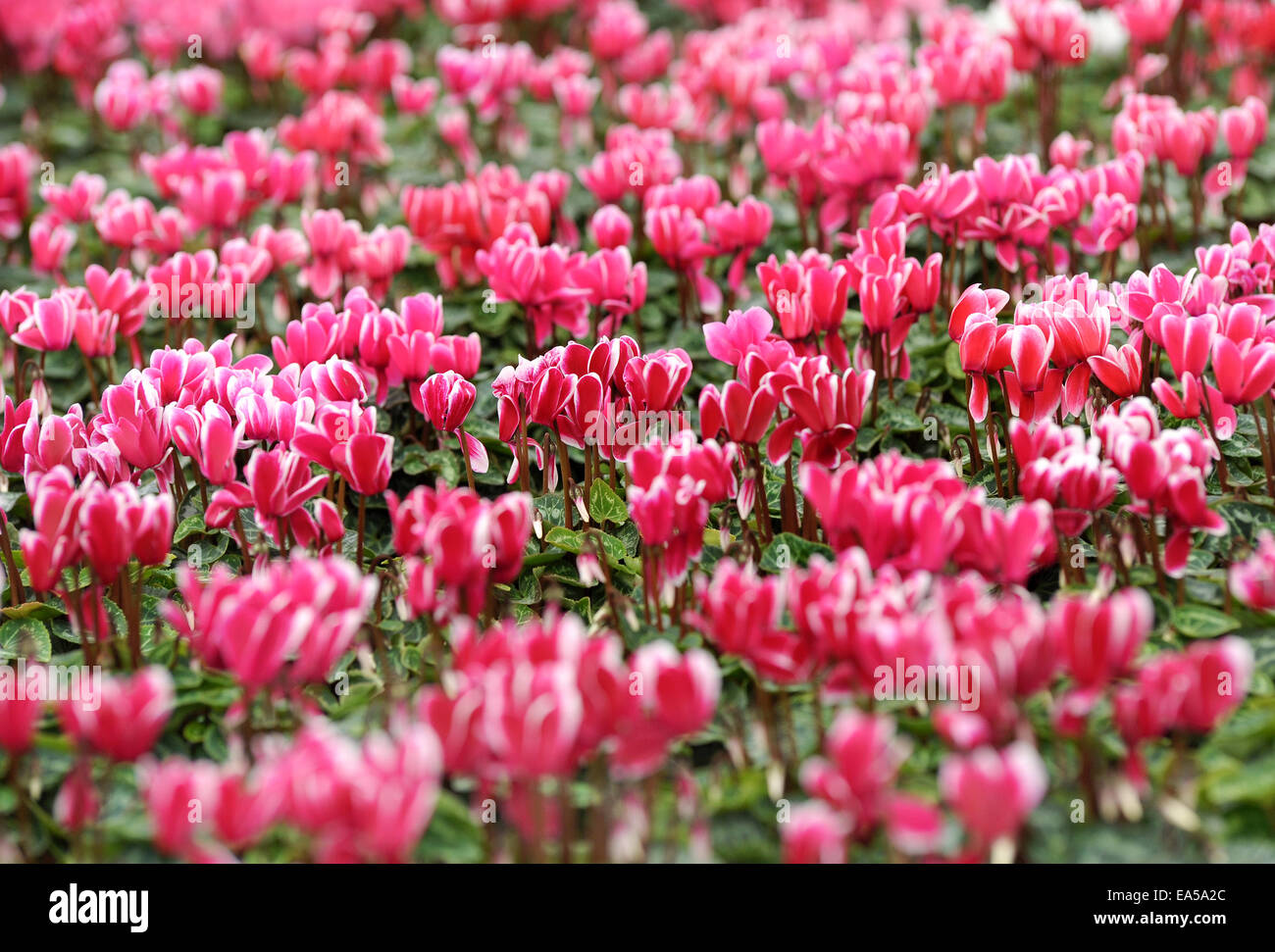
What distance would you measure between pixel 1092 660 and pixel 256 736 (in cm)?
136

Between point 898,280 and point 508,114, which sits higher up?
point 508,114

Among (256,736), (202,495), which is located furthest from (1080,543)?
(202,495)

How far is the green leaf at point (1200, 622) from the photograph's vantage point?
7.58ft

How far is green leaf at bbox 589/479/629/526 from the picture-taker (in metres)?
2.86

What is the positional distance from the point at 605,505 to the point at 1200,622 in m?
1.22

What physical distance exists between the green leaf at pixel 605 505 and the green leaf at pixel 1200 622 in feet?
3.71

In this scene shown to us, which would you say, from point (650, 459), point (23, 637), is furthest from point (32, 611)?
point (650, 459)

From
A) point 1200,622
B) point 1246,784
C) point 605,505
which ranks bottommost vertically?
point 1246,784

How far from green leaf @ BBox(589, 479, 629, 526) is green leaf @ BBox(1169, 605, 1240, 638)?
1132 mm

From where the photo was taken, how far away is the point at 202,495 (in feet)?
9.37

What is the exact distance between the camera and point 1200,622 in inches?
91.9

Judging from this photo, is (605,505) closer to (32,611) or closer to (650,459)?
(650,459)

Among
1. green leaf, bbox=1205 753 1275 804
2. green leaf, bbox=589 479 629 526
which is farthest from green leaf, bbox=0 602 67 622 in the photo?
green leaf, bbox=1205 753 1275 804
